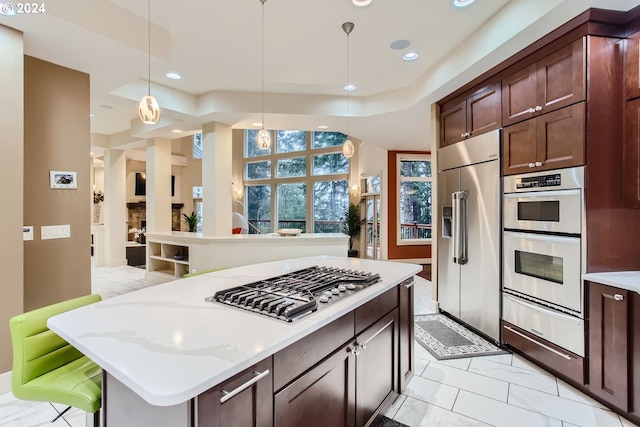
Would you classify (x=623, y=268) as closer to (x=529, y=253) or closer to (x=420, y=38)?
(x=529, y=253)

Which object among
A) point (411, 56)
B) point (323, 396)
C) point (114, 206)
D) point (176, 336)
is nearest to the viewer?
point (176, 336)

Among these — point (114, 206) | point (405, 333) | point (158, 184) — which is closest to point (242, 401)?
point (405, 333)

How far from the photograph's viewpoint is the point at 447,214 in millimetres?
3748

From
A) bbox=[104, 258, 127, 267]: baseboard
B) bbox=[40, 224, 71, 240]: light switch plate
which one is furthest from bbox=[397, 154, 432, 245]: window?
bbox=[104, 258, 127, 267]: baseboard

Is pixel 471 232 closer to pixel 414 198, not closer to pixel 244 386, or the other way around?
pixel 244 386

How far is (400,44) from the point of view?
10.4 feet

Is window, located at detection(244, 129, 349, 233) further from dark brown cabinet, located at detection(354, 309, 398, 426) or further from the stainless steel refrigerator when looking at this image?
dark brown cabinet, located at detection(354, 309, 398, 426)

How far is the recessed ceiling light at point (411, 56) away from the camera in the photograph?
132 inches

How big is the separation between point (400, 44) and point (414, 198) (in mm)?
5246

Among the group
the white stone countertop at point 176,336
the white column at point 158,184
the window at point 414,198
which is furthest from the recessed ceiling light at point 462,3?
the white column at point 158,184

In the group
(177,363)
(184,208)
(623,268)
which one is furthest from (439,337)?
(184,208)

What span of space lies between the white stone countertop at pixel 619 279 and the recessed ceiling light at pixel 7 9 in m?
4.42

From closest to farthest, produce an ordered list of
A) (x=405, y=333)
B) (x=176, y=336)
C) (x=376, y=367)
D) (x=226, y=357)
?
1. (x=226, y=357)
2. (x=176, y=336)
3. (x=376, y=367)
4. (x=405, y=333)

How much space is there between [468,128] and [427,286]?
9.87 ft
